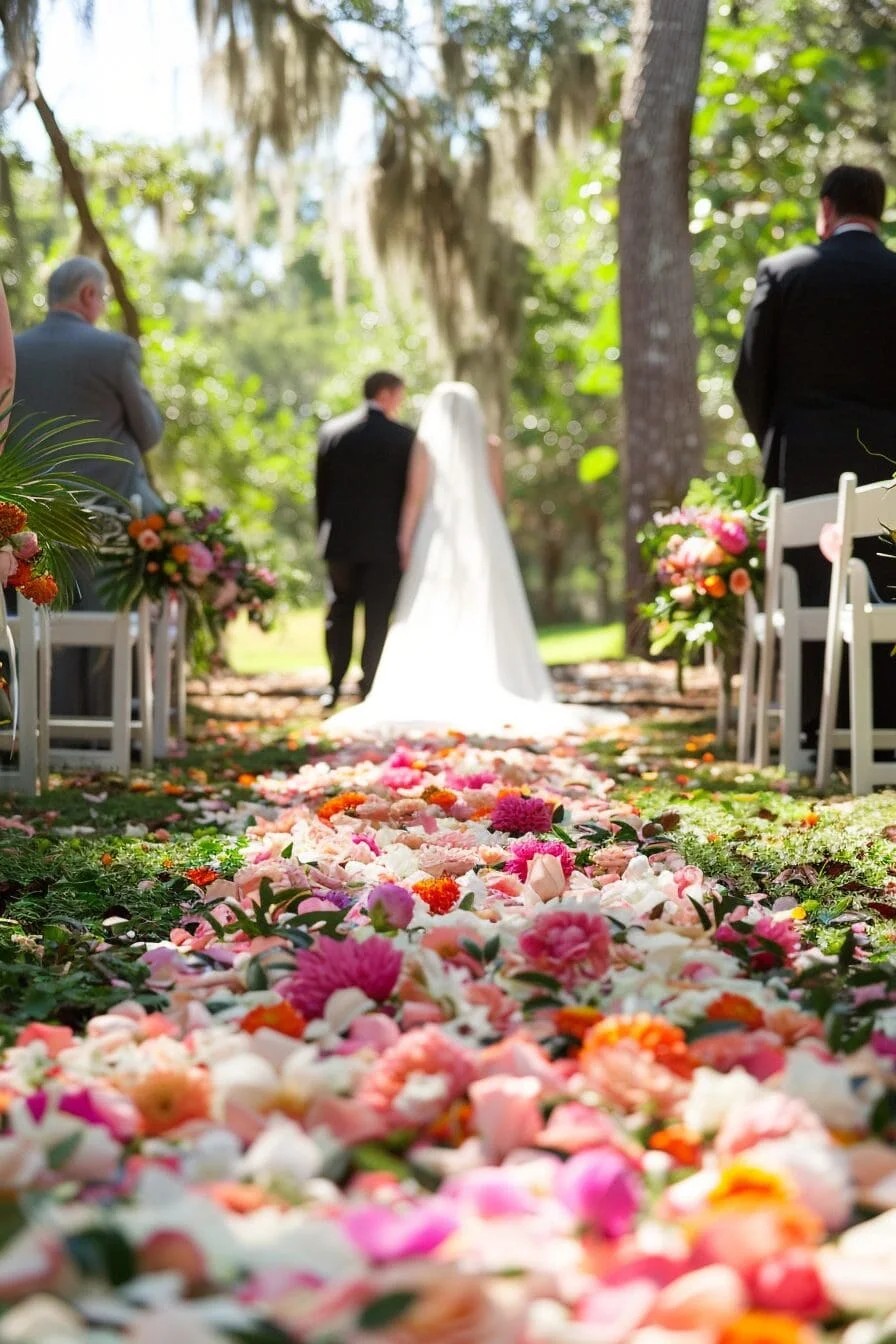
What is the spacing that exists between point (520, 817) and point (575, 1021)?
4.60 ft

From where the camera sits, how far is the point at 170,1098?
1.54 metres

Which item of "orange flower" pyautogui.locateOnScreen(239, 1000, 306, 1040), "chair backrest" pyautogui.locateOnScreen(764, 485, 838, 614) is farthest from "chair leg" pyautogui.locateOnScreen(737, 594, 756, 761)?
"orange flower" pyautogui.locateOnScreen(239, 1000, 306, 1040)

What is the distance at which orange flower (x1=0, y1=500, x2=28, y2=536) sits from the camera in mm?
2793

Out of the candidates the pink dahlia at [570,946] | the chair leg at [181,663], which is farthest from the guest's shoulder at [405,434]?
the pink dahlia at [570,946]

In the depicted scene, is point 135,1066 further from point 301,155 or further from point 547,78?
point 547,78

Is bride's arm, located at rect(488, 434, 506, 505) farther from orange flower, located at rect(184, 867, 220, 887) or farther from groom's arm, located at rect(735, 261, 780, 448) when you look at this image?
orange flower, located at rect(184, 867, 220, 887)

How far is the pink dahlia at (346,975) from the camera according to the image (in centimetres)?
185

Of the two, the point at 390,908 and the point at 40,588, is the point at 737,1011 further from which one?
the point at 40,588

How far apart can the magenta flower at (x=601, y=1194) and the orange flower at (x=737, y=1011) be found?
47cm

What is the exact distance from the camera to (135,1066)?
5.37 ft

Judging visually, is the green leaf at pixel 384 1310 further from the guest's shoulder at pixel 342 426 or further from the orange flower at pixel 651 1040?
the guest's shoulder at pixel 342 426

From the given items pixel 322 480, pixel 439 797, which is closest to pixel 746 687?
pixel 439 797

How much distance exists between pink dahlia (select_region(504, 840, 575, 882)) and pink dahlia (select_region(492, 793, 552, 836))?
0.26 metres

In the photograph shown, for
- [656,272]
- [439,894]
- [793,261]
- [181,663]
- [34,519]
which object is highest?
[656,272]
